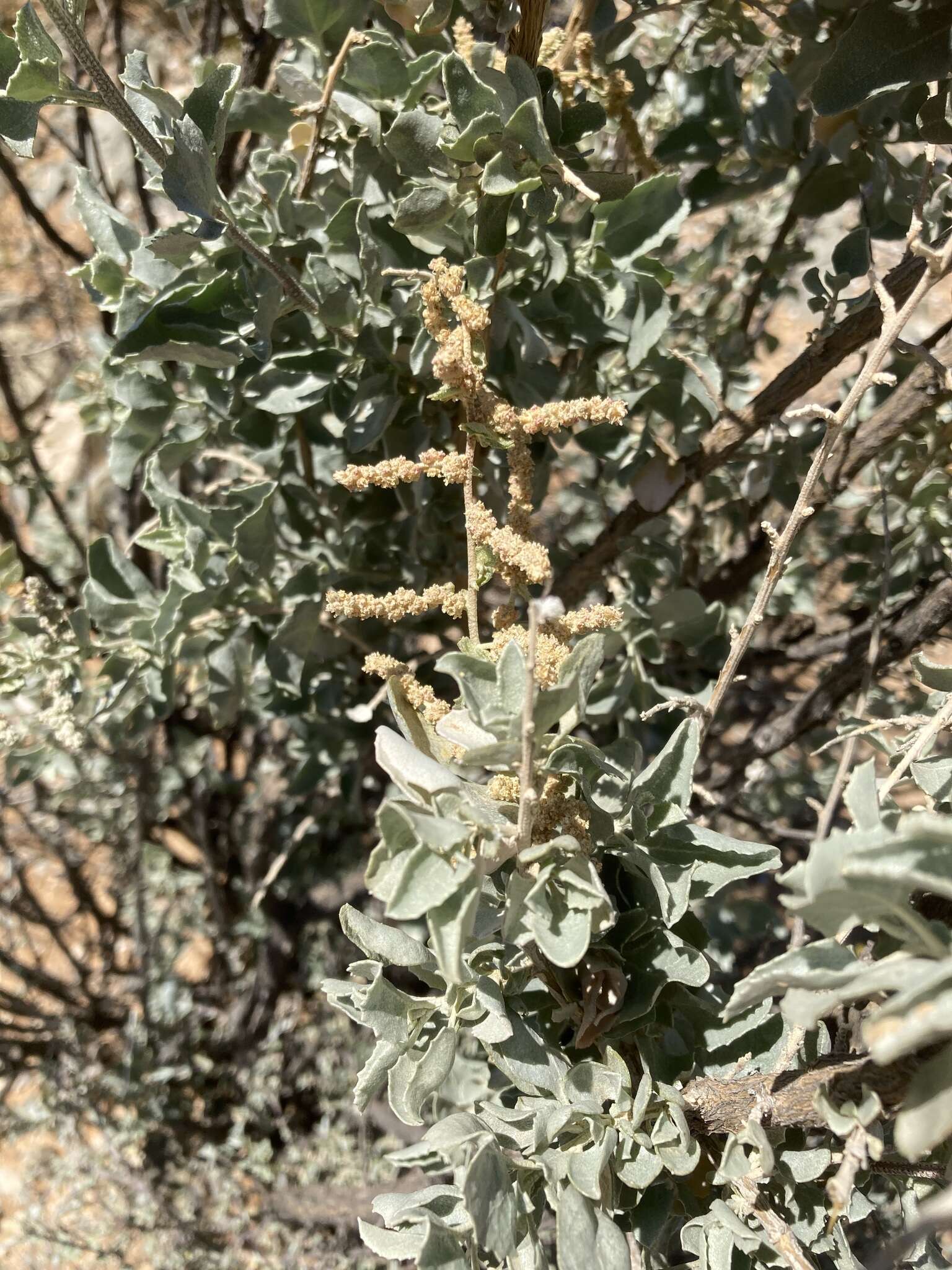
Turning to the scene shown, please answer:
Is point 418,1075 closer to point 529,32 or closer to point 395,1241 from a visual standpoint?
point 395,1241

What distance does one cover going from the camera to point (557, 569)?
1.28 metres

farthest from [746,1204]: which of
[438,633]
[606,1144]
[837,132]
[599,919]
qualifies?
[837,132]

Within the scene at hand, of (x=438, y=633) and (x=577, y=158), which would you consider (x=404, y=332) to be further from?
(x=438, y=633)

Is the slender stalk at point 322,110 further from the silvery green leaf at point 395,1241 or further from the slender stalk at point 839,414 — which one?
the silvery green leaf at point 395,1241

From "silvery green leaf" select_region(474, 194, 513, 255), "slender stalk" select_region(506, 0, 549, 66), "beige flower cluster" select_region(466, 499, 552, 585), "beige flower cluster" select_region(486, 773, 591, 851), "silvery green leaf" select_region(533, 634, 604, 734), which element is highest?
"slender stalk" select_region(506, 0, 549, 66)

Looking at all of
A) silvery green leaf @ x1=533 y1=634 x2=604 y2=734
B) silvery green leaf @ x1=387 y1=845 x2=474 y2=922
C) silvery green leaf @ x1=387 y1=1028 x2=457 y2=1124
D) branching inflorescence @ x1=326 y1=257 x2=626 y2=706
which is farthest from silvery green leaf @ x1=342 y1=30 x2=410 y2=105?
silvery green leaf @ x1=387 y1=1028 x2=457 y2=1124

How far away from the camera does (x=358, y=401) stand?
0.94 meters

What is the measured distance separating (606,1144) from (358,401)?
671mm

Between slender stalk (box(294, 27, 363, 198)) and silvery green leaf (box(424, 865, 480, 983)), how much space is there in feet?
2.32

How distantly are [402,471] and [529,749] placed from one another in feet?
0.90

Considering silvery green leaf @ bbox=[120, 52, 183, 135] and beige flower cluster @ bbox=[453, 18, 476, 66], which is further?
beige flower cluster @ bbox=[453, 18, 476, 66]

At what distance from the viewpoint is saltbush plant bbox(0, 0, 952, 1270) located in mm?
572

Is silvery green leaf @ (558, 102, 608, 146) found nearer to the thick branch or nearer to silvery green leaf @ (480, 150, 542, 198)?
silvery green leaf @ (480, 150, 542, 198)

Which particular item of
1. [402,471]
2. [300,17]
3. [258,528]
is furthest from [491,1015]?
[300,17]
